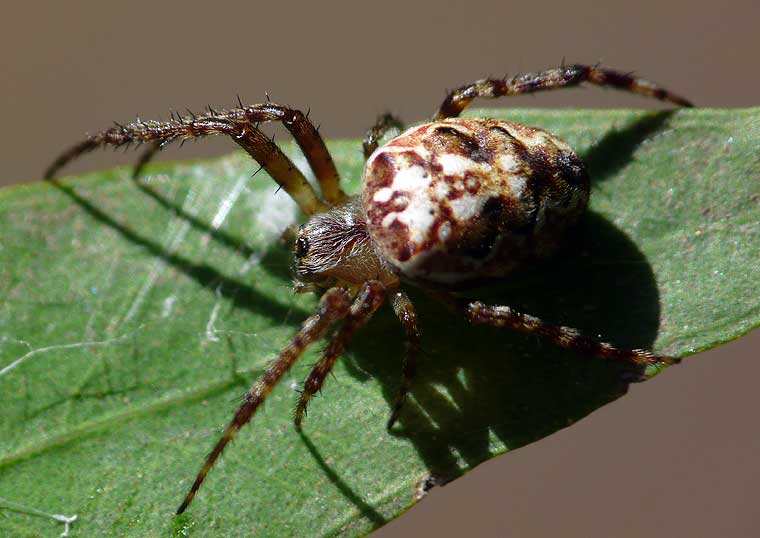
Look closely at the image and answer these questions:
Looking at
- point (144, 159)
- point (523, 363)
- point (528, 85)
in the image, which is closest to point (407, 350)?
point (523, 363)

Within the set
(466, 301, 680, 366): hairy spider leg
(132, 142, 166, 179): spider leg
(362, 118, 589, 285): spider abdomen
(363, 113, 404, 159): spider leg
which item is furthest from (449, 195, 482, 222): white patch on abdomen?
(132, 142, 166, 179): spider leg

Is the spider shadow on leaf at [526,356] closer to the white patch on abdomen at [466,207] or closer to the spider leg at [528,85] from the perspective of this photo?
the spider leg at [528,85]

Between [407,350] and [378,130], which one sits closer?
[407,350]

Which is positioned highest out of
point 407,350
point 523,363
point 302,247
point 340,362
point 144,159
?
point 144,159

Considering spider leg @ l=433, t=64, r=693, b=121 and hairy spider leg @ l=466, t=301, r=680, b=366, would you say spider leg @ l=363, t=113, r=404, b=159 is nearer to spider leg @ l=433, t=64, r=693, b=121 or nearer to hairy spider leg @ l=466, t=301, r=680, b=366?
spider leg @ l=433, t=64, r=693, b=121

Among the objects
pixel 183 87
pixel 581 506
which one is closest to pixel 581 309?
pixel 581 506

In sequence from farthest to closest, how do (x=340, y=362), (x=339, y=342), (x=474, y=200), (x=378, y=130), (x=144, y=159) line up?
(x=144, y=159)
(x=378, y=130)
(x=340, y=362)
(x=339, y=342)
(x=474, y=200)

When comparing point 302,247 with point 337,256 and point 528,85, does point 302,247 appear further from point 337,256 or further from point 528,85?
point 528,85
